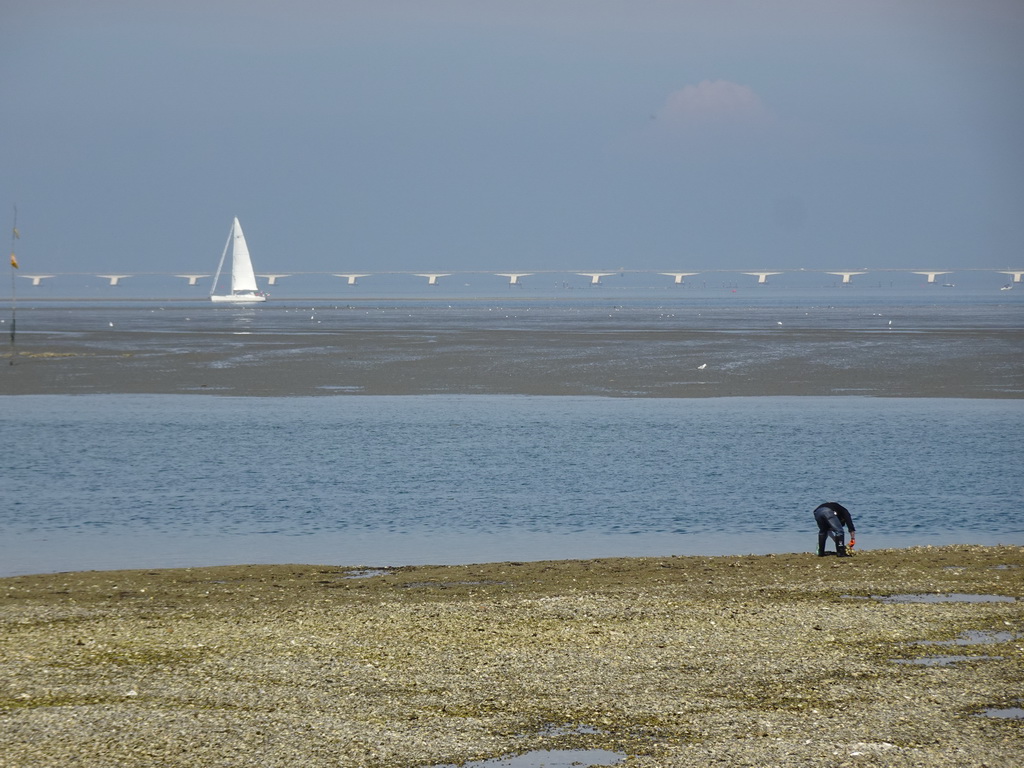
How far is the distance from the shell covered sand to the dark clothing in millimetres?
945

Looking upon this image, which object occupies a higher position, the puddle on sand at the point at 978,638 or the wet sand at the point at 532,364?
the puddle on sand at the point at 978,638

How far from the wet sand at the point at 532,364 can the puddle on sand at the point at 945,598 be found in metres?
28.0

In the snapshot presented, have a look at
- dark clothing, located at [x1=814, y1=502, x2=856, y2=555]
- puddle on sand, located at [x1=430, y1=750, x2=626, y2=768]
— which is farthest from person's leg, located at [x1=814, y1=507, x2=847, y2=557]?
puddle on sand, located at [x1=430, y1=750, x2=626, y2=768]

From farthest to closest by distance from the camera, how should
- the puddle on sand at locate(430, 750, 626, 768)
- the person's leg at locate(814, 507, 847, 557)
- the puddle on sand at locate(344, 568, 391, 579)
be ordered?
the person's leg at locate(814, 507, 847, 557) → the puddle on sand at locate(344, 568, 391, 579) → the puddle on sand at locate(430, 750, 626, 768)

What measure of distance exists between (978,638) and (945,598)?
6.86 ft

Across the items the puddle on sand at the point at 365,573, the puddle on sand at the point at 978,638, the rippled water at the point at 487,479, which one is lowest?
the rippled water at the point at 487,479

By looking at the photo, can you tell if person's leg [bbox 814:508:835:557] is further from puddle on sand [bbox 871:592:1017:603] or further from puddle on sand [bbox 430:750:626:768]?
puddle on sand [bbox 430:750:626:768]

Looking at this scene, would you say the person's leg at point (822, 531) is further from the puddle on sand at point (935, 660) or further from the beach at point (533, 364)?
the beach at point (533, 364)

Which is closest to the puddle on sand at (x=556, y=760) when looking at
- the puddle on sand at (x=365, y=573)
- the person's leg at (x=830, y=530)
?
the puddle on sand at (x=365, y=573)

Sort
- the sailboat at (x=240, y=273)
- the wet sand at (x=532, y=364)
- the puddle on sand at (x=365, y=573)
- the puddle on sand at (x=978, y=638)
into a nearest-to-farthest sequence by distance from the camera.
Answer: the puddle on sand at (x=978, y=638)
the puddle on sand at (x=365, y=573)
the wet sand at (x=532, y=364)
the sailboat at (x=240, y=273)

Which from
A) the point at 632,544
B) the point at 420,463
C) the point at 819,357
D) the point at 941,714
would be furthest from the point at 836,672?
the point at 819,357

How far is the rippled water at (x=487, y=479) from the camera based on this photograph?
19.1m

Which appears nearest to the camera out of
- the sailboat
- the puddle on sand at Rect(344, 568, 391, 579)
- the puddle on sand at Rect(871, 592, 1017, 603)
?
the puddle on sand at Rect(871, 592, 1017, 603)

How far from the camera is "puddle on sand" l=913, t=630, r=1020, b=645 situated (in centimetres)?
1188
